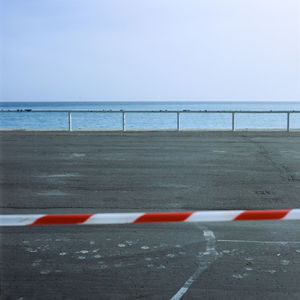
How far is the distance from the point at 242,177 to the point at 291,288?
6211 millimetres

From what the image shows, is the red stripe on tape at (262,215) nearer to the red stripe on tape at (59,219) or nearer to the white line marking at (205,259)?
the white line marking at (205,259)

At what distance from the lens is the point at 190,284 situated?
4141 millimetres

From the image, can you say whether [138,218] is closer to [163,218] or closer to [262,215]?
[163,218]

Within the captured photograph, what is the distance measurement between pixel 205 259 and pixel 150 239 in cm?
91

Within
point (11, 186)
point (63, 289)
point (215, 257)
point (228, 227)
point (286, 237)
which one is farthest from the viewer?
point (11, 186)

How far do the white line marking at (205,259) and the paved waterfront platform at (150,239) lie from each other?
1cm

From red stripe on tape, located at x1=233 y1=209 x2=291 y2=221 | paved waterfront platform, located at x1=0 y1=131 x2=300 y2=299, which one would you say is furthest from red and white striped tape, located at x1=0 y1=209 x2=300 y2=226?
paved waterfront platform, located at x1=0 y1=131 x2=300 y2=299

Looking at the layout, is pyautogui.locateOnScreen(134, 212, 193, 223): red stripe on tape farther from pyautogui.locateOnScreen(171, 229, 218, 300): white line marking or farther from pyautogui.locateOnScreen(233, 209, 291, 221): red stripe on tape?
pyautogui.locateOnScreen(171, 229, 218, 300): white line marking

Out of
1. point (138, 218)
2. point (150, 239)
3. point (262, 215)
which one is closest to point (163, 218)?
point (138, 218)

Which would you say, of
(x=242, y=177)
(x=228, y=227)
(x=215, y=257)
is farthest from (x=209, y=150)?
(x=215, y=257)

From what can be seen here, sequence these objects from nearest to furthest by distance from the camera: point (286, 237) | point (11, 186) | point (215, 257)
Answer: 1. point (215, 257)
2. point (286, 237)
3. point (11, 186)

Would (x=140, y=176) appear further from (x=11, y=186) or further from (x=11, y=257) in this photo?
(x=11, y=257)

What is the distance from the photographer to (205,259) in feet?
15.7

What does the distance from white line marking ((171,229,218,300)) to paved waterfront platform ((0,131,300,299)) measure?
1 cm
